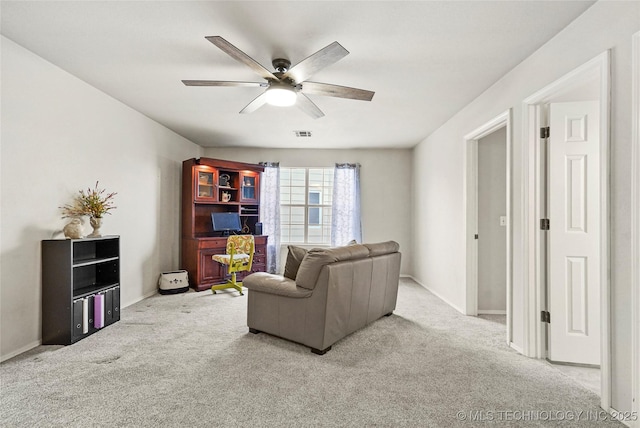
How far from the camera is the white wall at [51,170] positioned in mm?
2539

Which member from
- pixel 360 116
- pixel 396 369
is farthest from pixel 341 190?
pixel 396 369

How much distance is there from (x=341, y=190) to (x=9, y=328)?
4.97 m

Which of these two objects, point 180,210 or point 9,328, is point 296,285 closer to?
point 9,328

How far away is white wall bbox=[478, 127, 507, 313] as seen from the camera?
12.7 ft

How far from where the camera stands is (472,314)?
3758 mm

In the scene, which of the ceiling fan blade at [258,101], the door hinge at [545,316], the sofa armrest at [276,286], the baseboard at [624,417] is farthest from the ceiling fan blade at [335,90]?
the baseboard at [624,417]

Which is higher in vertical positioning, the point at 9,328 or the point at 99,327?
the point at 9,328

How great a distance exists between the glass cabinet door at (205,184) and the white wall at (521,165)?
12.2ft

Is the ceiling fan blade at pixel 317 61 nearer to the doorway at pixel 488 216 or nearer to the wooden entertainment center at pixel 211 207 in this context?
the doorway at pixel 488 216

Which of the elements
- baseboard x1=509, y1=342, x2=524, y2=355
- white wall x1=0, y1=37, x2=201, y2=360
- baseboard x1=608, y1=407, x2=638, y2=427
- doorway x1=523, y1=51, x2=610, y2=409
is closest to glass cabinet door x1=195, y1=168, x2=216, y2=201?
white wall x1=0, y1=37, x2=201, y2=360

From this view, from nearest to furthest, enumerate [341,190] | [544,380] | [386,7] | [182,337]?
[386,7], [544,380], [182,337], [341,190]

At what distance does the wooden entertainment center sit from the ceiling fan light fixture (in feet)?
9.34

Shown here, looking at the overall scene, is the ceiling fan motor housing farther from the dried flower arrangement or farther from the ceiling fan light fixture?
the dried flower arrangement

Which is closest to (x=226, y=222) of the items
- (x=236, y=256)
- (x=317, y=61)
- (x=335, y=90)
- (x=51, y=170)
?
(x=236, y=256)
